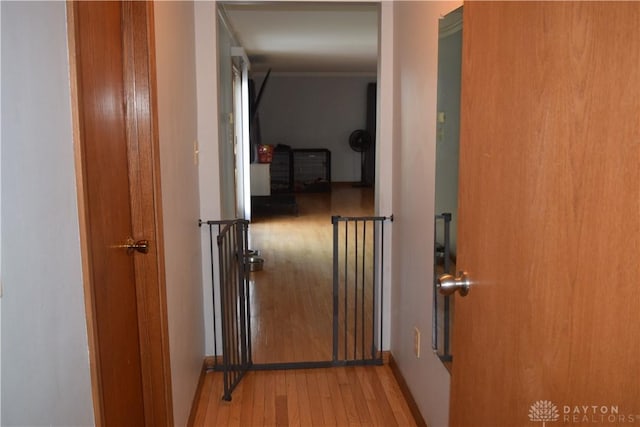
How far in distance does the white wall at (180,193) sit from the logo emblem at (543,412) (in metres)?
1.44

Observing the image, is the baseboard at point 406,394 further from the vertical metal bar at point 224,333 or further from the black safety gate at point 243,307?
the vertical metal bar at point 224,333

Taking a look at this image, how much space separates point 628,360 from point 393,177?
2.31 metres

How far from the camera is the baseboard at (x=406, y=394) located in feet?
8.42

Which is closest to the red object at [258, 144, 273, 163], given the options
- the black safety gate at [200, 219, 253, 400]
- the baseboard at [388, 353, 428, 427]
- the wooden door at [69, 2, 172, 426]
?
the black safety gate at [200, 219, 253, 400]

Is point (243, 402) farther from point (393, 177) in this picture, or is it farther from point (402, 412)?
point (393, 177)

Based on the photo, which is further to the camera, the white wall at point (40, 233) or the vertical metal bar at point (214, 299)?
the vertical metal bar at point (214, 299)

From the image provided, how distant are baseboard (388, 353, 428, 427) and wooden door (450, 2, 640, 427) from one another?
1.34m

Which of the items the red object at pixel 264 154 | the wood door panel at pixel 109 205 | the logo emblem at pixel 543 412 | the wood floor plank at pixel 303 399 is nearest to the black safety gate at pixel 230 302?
the wood floor plank at pixel 303 399

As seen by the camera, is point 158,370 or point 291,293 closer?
point 158,370

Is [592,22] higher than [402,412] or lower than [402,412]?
higher

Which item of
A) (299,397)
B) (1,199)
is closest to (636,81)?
(1,199)

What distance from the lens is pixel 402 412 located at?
2715 millimetres

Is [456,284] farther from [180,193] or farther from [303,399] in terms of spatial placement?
[303,399]

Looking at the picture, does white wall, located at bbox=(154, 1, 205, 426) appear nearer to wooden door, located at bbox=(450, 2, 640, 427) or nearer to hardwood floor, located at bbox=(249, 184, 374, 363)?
hardwood floor, located at bbox=(249, 184, 374, 363)
